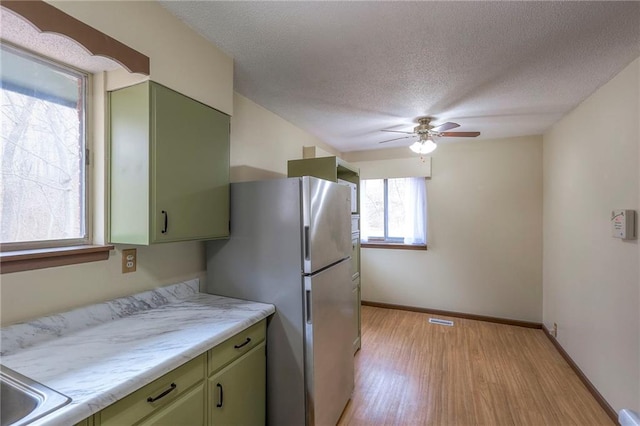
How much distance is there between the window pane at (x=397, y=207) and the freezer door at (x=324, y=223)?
A: 2.10 metres

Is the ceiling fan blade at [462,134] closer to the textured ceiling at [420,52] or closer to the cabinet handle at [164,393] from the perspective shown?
the textured ceiling at [420,52]

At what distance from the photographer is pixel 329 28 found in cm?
150

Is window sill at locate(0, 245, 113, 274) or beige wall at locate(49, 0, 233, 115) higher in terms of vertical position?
beige wall at locate(49, 0, 233, 115)

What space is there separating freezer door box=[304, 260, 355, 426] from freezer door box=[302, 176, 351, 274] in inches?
3.4

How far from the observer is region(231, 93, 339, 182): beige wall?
2.27 meters

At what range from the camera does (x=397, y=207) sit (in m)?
4.19

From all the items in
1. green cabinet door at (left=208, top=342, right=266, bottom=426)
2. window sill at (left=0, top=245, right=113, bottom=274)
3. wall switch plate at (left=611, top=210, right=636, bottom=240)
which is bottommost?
green cabinet door at (left=208, top=342, right=266, bottom=426)

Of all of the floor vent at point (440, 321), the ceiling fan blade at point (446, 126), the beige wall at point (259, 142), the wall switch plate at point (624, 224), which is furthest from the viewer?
A: the floor vent at point (440, 321)

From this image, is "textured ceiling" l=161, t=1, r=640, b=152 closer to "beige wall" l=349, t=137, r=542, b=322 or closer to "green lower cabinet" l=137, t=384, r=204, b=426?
"beige wall" l=349, t=137, r=542, b=322

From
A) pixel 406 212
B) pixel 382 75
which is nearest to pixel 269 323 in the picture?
pixel 382 75

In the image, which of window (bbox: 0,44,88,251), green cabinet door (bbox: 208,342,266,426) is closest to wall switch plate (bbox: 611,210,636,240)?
green cabinet door (bbox: 208,342,266,426)

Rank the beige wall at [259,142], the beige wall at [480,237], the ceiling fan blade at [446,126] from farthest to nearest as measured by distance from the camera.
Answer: the beige wall at [480,237], the ceiling fan blade at [446,126], the beige wall at [259,142]

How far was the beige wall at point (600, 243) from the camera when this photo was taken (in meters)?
1.81

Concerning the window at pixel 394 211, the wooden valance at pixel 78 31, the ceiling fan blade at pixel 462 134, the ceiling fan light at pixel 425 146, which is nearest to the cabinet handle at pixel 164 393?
the wooden valance at pixel 78 31
